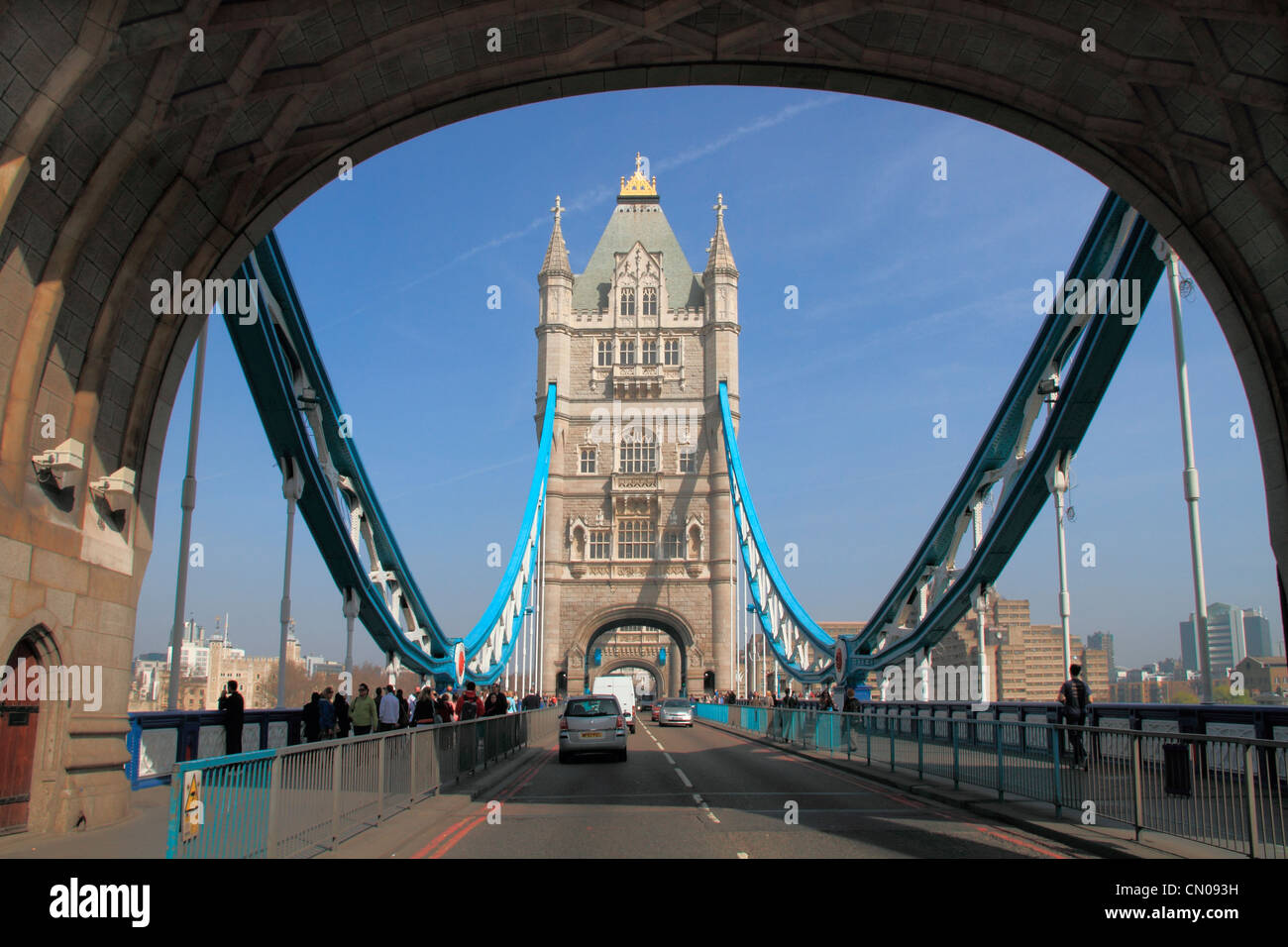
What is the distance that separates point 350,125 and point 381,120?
0.38m

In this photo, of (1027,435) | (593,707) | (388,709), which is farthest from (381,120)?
(1027,435)

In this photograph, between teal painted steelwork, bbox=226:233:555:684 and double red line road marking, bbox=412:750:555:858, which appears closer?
double red line road marking, bbox=412:750:555:858

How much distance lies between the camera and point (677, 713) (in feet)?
145

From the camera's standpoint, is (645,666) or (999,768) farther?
(645,666)

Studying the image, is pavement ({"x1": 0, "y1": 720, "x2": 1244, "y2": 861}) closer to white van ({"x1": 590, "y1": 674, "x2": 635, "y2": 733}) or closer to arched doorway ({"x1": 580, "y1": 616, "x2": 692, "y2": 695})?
white van ({"x1": 590, "y1": 674, "x2": 635, "y2": 733})

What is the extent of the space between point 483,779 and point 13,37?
1177cm

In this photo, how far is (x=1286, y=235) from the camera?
11617 mm

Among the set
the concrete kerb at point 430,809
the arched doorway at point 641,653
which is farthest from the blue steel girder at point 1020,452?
the arched doorway at point 641,653

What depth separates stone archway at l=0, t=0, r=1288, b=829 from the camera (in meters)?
10.1

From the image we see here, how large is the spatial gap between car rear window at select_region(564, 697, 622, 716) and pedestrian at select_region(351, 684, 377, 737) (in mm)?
6689

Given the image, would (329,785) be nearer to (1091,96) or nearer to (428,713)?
(428,713)

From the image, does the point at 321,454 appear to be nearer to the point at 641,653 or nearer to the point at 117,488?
the point at 117,488

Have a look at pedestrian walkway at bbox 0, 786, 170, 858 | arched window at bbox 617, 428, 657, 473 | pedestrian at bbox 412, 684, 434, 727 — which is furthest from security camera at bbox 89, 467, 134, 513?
Answer: arched window at bbox 617, 428, 657, 473
